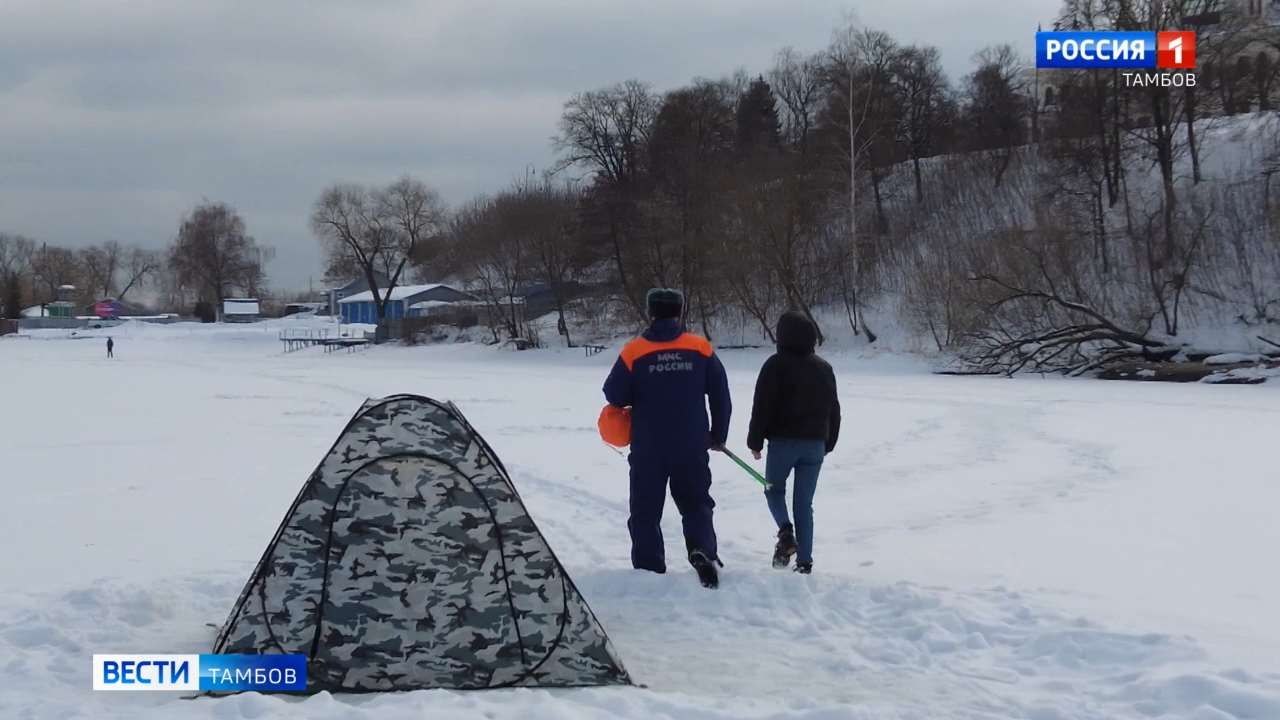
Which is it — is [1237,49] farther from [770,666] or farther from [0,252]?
[0,252]

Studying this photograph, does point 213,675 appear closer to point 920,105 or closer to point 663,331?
point 663,331

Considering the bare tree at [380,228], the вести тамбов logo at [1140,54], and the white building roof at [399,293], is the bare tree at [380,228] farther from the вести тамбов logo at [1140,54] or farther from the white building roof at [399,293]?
the вести тамбов logo at [1140,54]

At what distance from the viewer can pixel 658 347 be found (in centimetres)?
679

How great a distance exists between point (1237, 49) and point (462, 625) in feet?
121

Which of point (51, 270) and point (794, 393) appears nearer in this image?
point (794, 393)

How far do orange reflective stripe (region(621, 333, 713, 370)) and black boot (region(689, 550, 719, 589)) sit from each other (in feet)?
4.23

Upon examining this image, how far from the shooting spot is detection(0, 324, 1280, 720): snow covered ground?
492 centimetres

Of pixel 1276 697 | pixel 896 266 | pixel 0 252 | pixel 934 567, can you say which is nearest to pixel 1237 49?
pixel 896 266

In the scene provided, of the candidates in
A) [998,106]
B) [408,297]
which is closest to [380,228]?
[408,297]

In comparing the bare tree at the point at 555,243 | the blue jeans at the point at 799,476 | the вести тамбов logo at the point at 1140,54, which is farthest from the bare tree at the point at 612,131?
the blue jeans at the point at 799,476

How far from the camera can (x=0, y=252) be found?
4911 inches

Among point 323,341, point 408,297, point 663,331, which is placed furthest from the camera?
point 408,297

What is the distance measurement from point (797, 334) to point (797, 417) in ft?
1.82

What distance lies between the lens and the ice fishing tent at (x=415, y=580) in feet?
17.1
